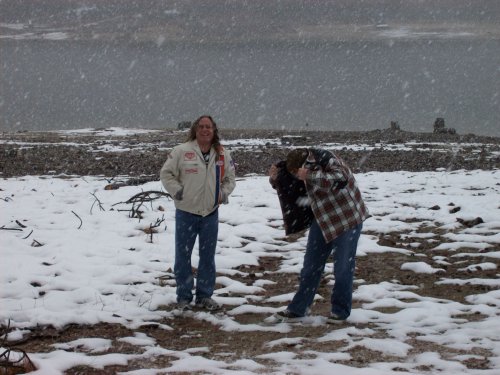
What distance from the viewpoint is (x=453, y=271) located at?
8977 mm

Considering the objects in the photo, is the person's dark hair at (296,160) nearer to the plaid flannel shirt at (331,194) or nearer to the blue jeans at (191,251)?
the plaid flannel shirt at (331,194)

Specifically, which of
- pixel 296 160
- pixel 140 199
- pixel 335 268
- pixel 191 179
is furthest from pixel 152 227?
pixel 296 160

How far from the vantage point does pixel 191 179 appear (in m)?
7.16

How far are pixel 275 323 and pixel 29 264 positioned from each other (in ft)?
12.6

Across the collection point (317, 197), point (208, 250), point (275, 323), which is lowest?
point (275, 323)

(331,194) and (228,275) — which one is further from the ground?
(331,194)

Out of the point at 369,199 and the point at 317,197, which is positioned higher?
the point at 317,197

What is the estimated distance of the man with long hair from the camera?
7.15 metres

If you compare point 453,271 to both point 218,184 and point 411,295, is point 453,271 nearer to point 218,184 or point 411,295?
point 411,295

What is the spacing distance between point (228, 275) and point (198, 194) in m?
2.25

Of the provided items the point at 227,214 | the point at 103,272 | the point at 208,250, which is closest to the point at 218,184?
the point at 208,250

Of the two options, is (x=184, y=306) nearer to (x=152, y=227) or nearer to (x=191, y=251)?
(x=191, y=251)

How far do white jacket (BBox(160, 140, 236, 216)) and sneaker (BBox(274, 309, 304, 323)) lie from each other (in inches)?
59.9

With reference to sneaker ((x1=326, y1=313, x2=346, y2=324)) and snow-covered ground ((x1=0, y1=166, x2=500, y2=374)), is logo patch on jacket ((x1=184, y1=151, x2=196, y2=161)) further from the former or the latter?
sneaker ((x1=326, y1=313, x2=346, y2=324))
